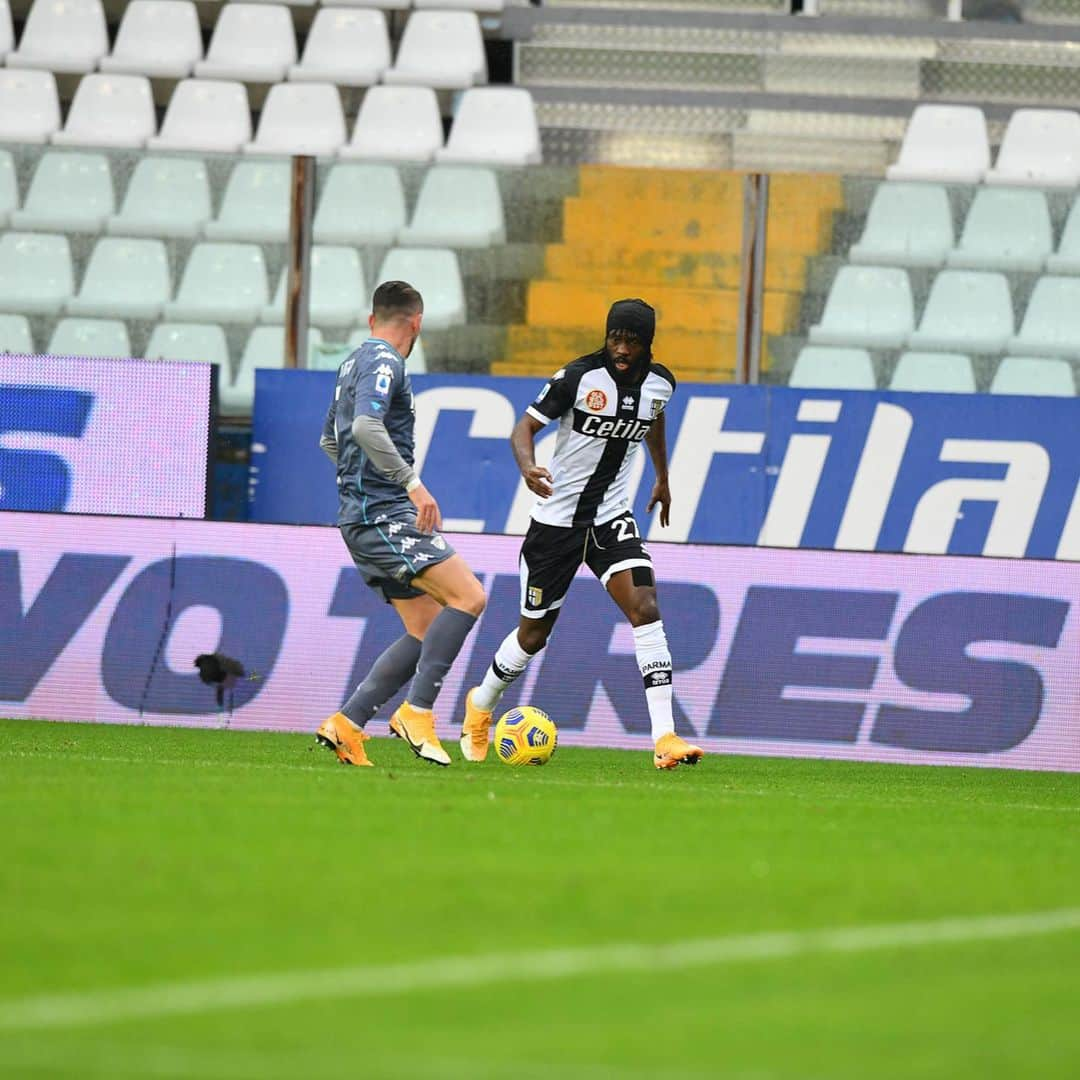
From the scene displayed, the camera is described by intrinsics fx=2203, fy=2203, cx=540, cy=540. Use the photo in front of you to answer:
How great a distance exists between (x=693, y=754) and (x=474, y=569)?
10.6 feet

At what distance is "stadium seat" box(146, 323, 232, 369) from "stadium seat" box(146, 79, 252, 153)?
12.9ft

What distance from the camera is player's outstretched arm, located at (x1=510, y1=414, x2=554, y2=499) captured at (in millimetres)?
9633

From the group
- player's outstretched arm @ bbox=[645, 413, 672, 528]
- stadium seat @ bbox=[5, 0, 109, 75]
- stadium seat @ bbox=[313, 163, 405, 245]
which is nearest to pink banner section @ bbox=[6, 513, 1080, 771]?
player's outstretched arm @ bbox=[645, 413, 672, 528]

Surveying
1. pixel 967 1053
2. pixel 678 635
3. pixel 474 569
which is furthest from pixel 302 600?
pixel 967 1053

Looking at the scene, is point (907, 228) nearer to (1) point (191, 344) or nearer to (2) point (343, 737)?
(1) point (191, 344)

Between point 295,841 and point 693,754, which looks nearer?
point 295,841

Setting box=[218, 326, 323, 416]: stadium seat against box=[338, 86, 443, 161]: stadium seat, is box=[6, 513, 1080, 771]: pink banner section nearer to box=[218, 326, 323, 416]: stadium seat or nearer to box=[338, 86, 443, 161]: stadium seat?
box=[218, 326, 323, 416]: stadium seat

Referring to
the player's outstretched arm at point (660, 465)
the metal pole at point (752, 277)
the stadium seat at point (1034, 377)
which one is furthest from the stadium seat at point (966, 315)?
the player's outstretched arm at point (660, 465)

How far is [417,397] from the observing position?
586 inches

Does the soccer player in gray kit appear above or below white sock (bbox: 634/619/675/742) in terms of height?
above

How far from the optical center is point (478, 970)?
416 cm

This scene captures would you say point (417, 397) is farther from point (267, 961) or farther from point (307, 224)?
point (267, 961)

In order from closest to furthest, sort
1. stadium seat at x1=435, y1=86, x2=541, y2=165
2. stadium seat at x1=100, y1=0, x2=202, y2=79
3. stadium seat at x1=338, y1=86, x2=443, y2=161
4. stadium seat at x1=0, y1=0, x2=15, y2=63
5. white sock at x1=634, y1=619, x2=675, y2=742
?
white sock at x1=634, y1=619, x2=675, y2=742 < stadium seat at x1=435, y1=86, x2=541, y2=165 < stadium seat at x1=338, y1=86, x2=443, y2=161 < stadium seat at x1=100, y1=0, x2=202, y2=79 < stadium seat at x1=0, y1=0, x2=15, y2=63

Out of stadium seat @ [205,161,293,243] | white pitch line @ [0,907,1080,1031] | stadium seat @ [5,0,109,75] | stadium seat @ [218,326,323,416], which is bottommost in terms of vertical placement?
stadium seat @ [218,326,323,416]
